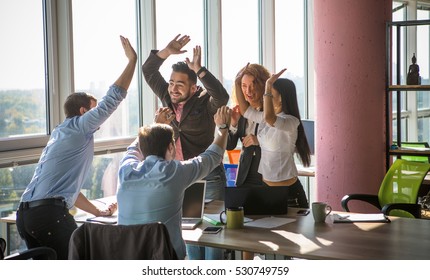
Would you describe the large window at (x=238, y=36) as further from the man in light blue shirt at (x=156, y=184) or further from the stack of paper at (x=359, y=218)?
the man in light blue shirt at (x=156, y=184)

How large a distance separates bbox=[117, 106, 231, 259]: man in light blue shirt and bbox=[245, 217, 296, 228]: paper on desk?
55 centimetres

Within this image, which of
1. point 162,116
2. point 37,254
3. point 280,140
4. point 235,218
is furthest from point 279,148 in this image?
point 37,254

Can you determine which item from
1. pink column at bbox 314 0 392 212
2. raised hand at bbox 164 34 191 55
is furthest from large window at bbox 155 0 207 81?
pink column at bbox 314 0 392 212

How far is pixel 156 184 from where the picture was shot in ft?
11.4

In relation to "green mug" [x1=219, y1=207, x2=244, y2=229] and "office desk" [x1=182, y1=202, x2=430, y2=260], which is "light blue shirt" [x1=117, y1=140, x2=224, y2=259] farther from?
"green mug" [x1=219, y1=207, x2=244, y2=229]

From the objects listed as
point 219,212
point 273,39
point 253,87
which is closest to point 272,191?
point 219,212

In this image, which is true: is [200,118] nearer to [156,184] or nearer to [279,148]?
[279,148]

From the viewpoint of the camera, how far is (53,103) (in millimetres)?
5070

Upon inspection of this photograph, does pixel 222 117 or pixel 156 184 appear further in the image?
pixel 222 117

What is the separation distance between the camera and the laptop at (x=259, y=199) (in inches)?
165

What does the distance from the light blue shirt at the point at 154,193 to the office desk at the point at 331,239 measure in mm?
243

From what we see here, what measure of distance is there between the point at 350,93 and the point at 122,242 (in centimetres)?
358
